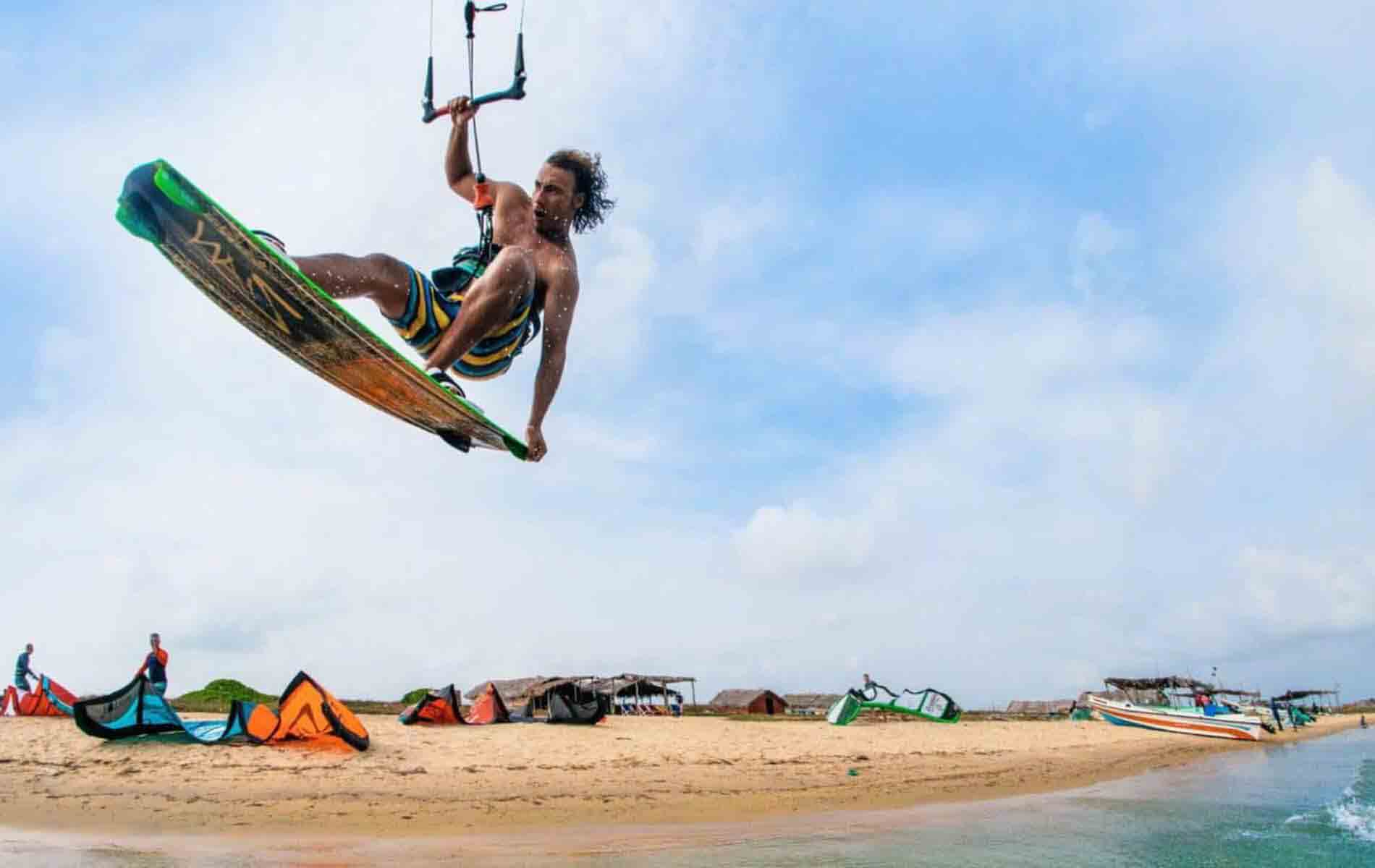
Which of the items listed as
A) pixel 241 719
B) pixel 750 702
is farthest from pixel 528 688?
pixel 241 719

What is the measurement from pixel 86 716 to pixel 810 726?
1838 centimetres

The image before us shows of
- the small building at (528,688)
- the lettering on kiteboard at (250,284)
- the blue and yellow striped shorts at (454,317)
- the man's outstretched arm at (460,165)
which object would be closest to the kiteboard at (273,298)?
the lettering on kiteboard at (250,284)

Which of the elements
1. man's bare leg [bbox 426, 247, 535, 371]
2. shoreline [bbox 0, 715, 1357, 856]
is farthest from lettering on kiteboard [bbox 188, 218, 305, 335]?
shoreline [bbox 0, 715, 1357, 856]

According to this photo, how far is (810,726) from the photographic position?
2512cm

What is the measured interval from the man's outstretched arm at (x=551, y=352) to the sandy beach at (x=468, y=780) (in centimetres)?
629

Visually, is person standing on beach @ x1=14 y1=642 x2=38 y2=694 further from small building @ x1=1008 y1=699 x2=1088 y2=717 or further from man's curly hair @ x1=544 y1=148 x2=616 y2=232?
small building @ x1=1008 y1=699 x2=1088 y2=717

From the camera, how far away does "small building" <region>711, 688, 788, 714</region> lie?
137 ft

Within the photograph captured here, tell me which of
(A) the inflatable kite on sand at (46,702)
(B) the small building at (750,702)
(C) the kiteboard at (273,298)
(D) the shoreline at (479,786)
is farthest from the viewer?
(B) the small building at (750,702)

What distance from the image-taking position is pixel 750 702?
41.6 meters

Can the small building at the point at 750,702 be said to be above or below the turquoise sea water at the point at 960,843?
above

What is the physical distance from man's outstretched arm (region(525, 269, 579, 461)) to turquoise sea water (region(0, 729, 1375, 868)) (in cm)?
479

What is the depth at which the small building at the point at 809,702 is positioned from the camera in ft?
151

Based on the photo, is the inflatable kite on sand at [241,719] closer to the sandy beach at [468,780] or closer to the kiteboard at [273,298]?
the sandy beach at [468,780]

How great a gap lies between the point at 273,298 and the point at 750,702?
39.6m
